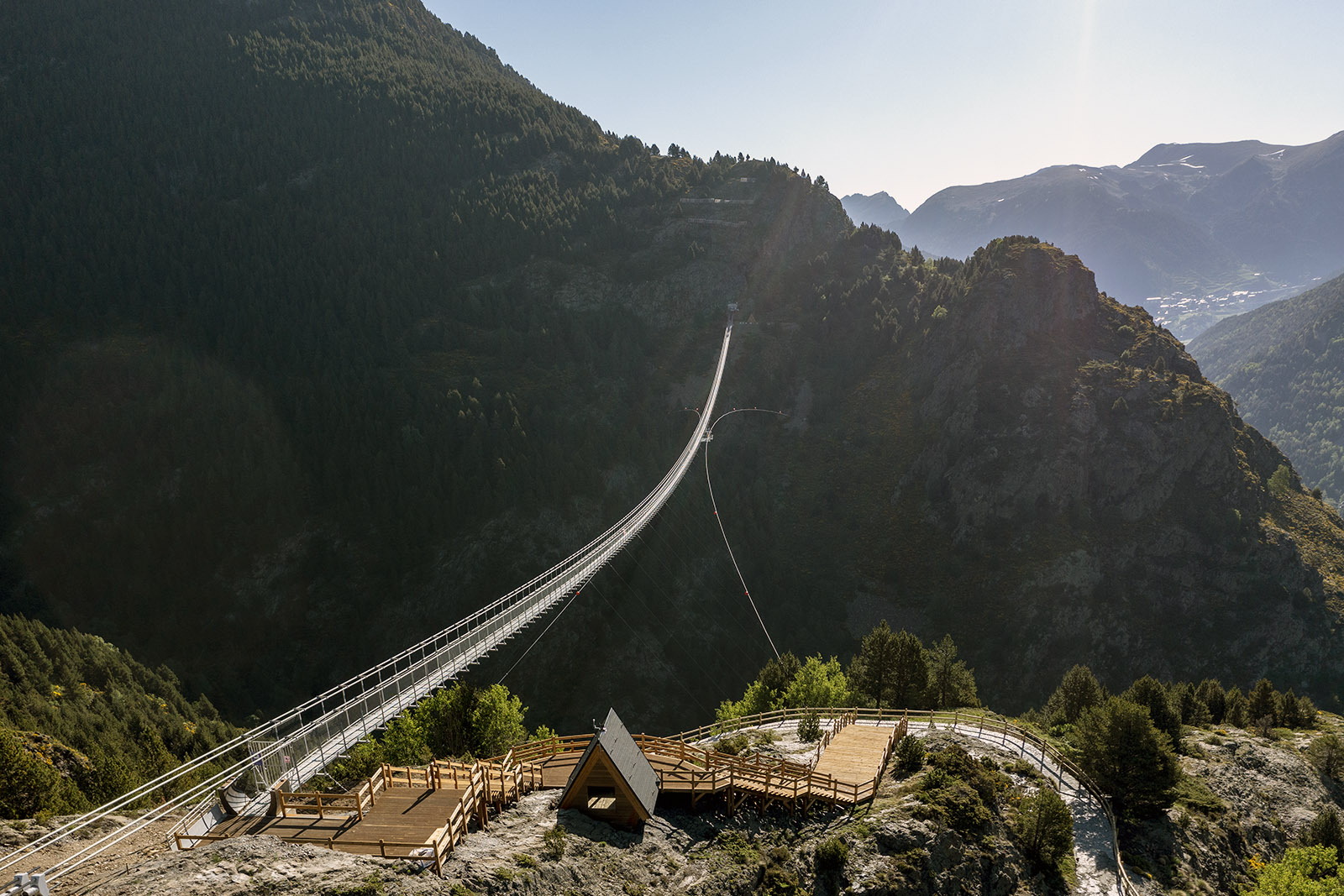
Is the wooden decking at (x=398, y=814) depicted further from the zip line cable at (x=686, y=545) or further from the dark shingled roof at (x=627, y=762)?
the zip line cable at (x=686, y=545)

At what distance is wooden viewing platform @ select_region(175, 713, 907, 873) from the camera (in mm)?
15898

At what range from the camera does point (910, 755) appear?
2502 centimetres

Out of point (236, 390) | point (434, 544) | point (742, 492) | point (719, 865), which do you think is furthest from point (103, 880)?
point (236, 390)

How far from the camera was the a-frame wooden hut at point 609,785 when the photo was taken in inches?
731

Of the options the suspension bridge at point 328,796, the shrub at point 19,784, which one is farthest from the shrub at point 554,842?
the shrub at point 19,784

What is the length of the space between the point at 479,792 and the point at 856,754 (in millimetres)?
14711

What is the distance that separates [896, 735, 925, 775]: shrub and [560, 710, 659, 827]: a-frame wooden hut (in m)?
10.5

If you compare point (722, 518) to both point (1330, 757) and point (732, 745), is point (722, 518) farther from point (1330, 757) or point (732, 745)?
point (1330, 757)

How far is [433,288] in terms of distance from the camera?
10181cm

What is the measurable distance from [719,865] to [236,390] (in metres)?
87.6

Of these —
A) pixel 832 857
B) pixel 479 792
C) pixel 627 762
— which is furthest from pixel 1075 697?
pixel 479 792

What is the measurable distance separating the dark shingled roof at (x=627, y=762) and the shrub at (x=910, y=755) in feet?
32.5

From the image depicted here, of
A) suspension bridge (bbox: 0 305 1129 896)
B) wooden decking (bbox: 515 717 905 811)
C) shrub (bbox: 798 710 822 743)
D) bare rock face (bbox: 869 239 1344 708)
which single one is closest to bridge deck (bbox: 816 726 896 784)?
wooden decking (bbox: 515 717 905 811)

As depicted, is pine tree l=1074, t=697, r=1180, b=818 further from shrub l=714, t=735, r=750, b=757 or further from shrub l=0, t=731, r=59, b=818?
shrub l=0, t=731, r=59, b=818
